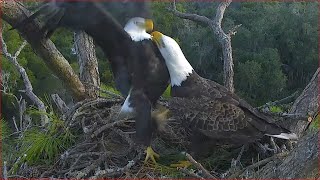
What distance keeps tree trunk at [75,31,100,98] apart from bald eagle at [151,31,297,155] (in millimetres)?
576

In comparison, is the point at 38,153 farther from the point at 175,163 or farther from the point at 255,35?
the point at 255,35

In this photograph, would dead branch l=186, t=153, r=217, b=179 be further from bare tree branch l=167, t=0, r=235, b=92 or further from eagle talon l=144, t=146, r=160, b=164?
bare tree branch l=167, t=0, r=235, b=92

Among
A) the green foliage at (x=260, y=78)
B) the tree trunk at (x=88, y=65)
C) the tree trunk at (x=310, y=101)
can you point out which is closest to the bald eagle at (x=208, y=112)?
the tree trunk at (x=310, y=101)

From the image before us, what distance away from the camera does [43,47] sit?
6.53 feet

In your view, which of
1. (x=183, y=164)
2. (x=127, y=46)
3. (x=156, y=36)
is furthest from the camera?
(x=183, y=164)

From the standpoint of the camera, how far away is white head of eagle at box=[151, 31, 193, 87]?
1.95 metres

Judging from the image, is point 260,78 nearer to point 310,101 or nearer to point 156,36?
point 310,101

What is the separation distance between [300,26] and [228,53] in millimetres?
5557

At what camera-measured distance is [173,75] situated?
2047 millimetres

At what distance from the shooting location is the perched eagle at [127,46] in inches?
41.2

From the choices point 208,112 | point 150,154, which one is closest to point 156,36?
point 208,112

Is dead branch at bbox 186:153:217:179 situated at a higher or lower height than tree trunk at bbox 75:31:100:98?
lower

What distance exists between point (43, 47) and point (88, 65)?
1.76 ft

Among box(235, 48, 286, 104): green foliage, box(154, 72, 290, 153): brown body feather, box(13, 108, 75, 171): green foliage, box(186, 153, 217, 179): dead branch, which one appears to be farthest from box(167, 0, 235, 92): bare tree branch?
box(235, 48, 286, 104): green foliage
